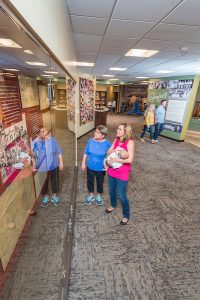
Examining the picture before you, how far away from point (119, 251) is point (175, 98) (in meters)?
6.81

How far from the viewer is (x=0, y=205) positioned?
811mm

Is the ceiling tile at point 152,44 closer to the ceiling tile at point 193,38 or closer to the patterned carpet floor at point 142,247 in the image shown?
the ceiling tile at point 193,38

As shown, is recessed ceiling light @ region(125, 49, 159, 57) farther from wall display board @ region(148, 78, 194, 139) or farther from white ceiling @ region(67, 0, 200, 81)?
wall display board @ region(148, 78, 194, 139)

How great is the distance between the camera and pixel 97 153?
2379 mm

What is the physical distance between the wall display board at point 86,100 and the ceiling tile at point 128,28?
3.85m

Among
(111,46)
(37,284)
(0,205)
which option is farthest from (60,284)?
(111,46)

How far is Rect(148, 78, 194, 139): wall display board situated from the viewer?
21.4ft

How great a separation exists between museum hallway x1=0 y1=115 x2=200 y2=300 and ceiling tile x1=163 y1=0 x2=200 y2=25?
2682 millimetres

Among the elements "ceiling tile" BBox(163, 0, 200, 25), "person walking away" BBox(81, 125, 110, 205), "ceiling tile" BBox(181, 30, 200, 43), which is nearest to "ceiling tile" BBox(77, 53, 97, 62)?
"ceiling tile" BBox(181, 30, 200, 43)

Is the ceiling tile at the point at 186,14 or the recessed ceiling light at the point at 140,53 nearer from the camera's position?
the ceiling tile at the point at 186,14

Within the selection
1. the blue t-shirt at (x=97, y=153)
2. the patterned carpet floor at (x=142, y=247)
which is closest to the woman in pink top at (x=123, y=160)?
the blue t-shirt at (x=97, y=153)

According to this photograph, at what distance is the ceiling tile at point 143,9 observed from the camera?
1.62m

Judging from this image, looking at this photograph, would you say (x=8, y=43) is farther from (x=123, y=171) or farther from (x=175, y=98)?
(x=175, y=98)

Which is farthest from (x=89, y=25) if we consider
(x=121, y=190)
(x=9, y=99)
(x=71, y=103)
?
(x=71, y=103)
